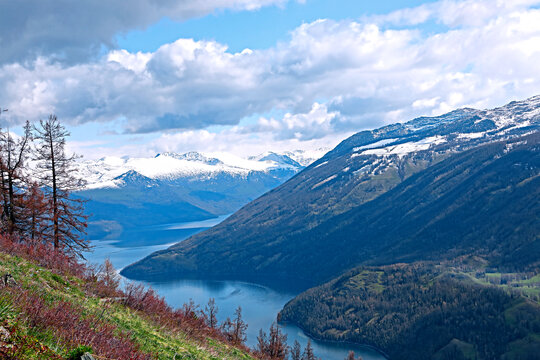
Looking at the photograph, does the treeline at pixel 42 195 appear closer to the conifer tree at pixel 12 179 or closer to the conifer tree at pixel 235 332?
the conifer tree at pixel 12 179

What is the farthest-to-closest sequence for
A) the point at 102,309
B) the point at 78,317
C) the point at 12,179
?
the point at 12,179, the point at 102,309, the point at 78,317

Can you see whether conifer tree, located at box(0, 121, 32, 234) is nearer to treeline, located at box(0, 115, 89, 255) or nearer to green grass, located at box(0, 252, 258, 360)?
treeline, located at box(0, 115, 89, 255)

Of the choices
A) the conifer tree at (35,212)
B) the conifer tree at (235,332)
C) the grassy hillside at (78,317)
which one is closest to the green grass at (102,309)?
the grassy hillside at (78,317)

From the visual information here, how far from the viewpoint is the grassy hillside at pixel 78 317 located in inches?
480

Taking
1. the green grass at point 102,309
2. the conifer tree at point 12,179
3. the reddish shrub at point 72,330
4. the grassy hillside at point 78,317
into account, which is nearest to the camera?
the grassy hillside at point 78,317

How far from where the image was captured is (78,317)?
1596 cm

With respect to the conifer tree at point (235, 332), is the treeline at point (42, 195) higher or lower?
higher

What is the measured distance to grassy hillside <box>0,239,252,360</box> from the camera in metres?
12.2

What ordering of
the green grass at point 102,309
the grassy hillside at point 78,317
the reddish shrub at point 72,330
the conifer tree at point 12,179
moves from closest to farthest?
1. the grassy hillside at point 78,317
2. the reddish shrub at point 72,330
3. the green grass at point 102,309
4. the conifer tree at point 12,179

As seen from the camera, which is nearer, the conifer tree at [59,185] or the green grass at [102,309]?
the green grass at [102,309]

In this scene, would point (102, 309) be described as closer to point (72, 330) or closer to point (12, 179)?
point (72, 330)

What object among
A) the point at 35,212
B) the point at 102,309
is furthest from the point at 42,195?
the point at 102,309

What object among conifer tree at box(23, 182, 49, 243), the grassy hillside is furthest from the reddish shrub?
conifer tree at box(23, 182, 49, 243)

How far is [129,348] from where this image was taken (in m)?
15.4
